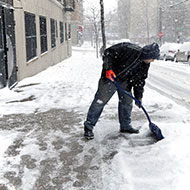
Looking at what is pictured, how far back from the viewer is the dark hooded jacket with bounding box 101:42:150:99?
163 inches

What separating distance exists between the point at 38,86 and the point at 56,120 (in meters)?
4.01

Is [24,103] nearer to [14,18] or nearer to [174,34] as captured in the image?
[14,18]

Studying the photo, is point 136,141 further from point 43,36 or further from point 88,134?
point 43,36

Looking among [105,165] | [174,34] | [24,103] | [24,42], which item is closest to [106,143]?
[105,165]

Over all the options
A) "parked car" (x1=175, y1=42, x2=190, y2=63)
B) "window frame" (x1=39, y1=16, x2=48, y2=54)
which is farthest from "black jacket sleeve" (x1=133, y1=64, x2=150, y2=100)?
"parked car" (x1=175, y1=42, x2=190, y2=63)

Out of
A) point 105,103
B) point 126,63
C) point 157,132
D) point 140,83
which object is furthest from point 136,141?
point 126,63

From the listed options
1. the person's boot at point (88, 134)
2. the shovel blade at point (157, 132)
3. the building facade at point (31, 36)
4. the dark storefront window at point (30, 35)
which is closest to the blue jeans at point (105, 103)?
the person's boot at point (88, 134)

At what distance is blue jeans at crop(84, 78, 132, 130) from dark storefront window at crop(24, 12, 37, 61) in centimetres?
759

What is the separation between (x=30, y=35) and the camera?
12.2 m

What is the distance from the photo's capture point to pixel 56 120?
551 centimetres

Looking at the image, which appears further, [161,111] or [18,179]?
[161,111]

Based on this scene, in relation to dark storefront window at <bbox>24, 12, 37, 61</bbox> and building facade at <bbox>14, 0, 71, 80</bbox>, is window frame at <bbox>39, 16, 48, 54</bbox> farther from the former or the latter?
dark storefront window at <bbox>24, 12, 37, 61</bbox>

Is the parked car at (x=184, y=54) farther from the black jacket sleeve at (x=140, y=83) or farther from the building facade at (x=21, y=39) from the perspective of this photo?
the black jacket sleeve at (x=140, y=83)

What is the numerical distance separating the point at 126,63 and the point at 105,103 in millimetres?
702
